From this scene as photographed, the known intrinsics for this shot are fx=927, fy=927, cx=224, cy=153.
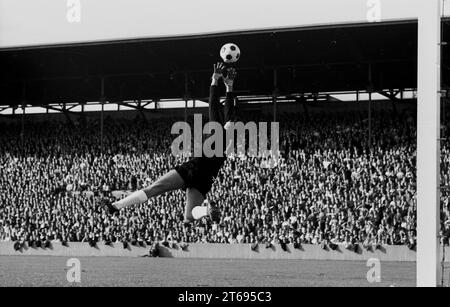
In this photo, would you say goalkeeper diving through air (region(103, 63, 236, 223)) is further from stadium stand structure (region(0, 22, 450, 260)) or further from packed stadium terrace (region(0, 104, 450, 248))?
stadium stand structure (region(0, 22, 450, 260))

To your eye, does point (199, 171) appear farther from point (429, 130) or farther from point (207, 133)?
point (207, 133)

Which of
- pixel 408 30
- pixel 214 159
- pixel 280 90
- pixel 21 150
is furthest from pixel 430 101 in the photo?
pixel 21 150

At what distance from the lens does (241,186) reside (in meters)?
27.6

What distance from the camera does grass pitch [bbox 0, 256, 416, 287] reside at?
16719mm

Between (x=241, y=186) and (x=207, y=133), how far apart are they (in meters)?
7.02

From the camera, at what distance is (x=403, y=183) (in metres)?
25.4

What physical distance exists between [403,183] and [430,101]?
48.3ft

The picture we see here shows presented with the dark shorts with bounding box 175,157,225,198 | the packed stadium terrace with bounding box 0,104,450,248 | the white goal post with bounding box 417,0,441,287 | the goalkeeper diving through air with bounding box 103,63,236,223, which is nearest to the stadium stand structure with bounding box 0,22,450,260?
the packed stadium terrace with bounding box 0,104,450,248

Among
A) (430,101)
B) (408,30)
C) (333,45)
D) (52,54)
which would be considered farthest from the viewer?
(52,54)

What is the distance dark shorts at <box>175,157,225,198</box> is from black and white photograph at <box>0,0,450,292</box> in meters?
7.96

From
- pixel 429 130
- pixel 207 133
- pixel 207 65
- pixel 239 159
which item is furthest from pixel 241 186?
pixel 429 130

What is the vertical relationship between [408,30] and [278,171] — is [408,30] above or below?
above
